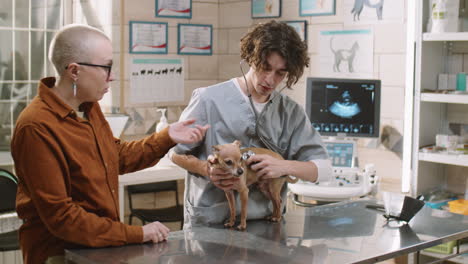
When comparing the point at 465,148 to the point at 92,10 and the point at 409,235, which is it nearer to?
the point at 409,235

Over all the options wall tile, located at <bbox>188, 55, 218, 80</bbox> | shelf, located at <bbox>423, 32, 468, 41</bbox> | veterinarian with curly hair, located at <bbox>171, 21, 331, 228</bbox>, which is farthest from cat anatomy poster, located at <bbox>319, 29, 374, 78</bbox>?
veterinarian with curly hair, located at <bbox>171, 21, 331, 228</bbox>

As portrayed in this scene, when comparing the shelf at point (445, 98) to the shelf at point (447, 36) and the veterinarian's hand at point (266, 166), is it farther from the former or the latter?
the veterinarian's hand at point (266, 166)

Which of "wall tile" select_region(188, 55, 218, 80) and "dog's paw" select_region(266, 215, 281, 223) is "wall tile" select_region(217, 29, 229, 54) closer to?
"wall tile" select_region(188, 55, 218, 80)

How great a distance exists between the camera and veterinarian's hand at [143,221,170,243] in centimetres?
181

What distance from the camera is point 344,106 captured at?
3.75 m

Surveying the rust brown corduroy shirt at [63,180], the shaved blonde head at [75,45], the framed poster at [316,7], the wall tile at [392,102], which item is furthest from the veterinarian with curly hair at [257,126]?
the framed poster at [316,7]

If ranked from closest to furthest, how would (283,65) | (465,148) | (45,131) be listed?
(45,131) < (283,65) < (465,148)

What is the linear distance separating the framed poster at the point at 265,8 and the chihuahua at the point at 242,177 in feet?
8.95

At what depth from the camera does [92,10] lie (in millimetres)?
4523

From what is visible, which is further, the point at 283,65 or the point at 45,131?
the point at 283,65

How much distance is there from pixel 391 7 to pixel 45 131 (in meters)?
2.80

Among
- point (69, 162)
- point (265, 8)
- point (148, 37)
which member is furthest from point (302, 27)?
point (69, 162)

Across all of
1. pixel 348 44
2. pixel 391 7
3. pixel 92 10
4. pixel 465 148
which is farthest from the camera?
pixel 92 10

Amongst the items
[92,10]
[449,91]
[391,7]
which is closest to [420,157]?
[449,91]
